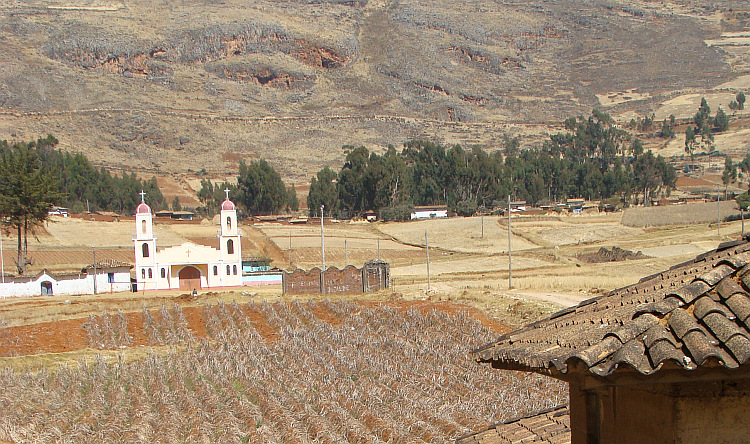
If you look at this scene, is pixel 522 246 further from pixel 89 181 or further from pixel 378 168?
pixel 89 181

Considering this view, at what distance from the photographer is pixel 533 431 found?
7.38 metres

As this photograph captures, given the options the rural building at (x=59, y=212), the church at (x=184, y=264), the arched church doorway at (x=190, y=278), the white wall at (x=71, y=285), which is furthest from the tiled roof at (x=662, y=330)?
the rural building at (x=59, y=212)

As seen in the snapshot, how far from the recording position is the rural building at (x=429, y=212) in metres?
114

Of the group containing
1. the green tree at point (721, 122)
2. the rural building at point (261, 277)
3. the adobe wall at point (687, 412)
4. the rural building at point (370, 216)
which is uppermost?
the green tree at point (721, 122)

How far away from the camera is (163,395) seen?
72.9 ft

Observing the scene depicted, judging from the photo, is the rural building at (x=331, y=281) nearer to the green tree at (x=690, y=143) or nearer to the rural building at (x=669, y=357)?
the rural building at (x=669, y=357)

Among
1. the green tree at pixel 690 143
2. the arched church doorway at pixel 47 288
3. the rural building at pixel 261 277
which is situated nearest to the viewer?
the arched church doorway at pixel 47 288

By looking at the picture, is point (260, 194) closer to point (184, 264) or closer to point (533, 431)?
point (184, 264)

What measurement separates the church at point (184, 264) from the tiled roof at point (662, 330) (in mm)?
57694

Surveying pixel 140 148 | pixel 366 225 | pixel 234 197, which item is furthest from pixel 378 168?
pixel 140 148

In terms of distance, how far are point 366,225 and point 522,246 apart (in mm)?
30973

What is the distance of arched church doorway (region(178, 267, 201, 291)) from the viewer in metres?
61.6

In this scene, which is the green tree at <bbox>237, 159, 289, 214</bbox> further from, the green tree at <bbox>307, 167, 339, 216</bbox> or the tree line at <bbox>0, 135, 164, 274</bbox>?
the tree line at <bbox>0, 135, 164, 274</bbox>

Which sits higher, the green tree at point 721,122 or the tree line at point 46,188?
the green tree at point 721,122
